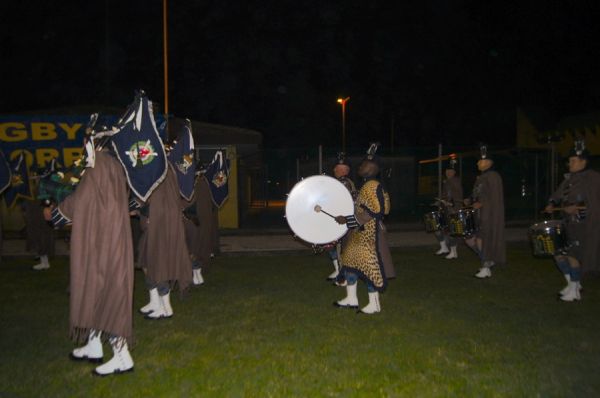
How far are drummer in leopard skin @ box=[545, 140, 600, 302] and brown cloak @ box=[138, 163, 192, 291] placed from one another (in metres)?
4.51

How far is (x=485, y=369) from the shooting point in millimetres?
4738

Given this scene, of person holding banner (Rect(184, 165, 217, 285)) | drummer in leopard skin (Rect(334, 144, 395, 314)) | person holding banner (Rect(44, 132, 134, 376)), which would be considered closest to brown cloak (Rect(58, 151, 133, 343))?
person holding banner (Rect(44, 132, 134, 376))

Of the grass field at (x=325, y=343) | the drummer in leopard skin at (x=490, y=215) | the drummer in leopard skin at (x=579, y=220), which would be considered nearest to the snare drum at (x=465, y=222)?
the drummer in leopard skin at (x=490, y=215)

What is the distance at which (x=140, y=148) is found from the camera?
4.54 m

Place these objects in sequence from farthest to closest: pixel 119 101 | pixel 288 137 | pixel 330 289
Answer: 1. pixel 288 137
2. pixel 119 101
3. pixel 330 289

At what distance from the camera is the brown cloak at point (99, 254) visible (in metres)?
4.40

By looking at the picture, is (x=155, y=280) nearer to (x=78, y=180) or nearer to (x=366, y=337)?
(x=78, y=180)

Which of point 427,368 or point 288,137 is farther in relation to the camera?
point 288,137

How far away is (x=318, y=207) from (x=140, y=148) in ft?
7.86

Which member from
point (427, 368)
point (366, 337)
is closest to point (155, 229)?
point (366, 337)

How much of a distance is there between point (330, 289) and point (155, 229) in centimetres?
293

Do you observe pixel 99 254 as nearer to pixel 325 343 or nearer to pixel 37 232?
pixel 325 343

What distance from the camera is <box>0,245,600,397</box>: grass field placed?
4383 millimetres

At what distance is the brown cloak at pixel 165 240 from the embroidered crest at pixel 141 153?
1525mm
